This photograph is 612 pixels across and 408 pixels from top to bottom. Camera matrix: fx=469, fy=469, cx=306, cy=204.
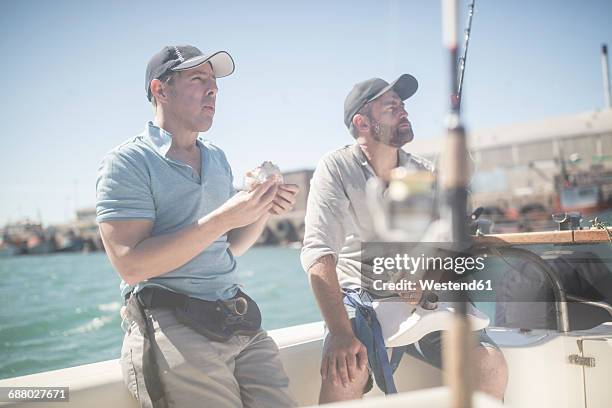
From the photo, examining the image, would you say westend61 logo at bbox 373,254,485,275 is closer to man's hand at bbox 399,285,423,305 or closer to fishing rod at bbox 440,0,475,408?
man's hand at bbox 399,285,423,305

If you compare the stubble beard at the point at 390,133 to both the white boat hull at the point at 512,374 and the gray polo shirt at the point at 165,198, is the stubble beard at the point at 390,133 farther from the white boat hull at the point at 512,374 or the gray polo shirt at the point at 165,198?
the white boat hull at the point at 512,374

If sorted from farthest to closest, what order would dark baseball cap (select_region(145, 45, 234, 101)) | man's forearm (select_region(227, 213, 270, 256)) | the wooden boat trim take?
the wooden boat trim < man's forearm (select_region(227, 213, 270, 256)) < dark baseball cap (select_region(145, 45, 234, 101))

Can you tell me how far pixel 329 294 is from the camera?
1.62m

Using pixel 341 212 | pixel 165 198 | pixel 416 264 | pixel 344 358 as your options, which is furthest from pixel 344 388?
pixel 165 198

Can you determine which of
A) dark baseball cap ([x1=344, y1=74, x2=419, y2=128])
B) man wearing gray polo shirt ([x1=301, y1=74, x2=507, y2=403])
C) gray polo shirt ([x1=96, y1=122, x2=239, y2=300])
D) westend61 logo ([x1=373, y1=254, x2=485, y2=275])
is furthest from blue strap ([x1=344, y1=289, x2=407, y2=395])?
dark baseball cap ([x1=344, y1=74, x2=419, y2=128])

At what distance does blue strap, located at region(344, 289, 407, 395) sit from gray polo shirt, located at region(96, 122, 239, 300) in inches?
17.2

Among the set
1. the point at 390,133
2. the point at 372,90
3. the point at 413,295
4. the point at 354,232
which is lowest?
the point at 413,295

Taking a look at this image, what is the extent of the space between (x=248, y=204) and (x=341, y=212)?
50 cm

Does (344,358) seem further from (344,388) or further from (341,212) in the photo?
(341,212)

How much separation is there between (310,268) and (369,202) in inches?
12.9

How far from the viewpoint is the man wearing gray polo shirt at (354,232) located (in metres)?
1.61

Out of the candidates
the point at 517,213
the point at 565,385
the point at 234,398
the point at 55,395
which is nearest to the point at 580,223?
the point at 565,385

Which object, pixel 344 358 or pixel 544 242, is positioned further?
pixel 544 242

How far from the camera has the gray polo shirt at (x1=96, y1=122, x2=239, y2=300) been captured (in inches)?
52.4
